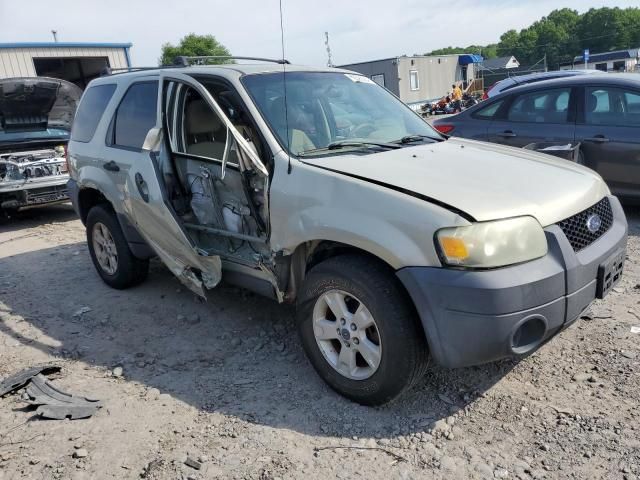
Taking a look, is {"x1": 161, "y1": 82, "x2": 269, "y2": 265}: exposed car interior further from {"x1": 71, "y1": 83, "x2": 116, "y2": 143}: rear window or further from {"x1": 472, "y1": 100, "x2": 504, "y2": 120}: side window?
{"x1": 472, "y1": 100, "x2": 504, "y2": 120}: side window

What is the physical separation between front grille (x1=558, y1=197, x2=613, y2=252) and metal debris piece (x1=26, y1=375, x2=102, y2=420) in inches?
112

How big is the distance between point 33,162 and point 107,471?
23.5 ft

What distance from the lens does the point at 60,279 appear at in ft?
18.7

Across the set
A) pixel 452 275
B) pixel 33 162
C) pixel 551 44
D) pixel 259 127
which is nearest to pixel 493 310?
pixel 452 275

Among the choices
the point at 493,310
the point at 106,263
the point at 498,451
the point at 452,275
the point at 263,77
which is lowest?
the point at 498,451

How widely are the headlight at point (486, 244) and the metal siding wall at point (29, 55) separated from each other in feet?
48.7

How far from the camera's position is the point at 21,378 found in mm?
3594

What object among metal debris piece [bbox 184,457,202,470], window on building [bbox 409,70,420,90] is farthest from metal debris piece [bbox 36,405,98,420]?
window on building [bbox 409,70,420,90]

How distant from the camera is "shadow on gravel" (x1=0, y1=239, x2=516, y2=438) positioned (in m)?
3.05

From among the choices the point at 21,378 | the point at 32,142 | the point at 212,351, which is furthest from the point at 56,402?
the point at 32,142

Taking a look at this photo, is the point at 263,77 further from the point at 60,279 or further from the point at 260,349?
the point at 60,279

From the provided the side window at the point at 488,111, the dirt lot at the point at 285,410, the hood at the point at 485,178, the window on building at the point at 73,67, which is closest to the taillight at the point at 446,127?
the side window at the point at 488,111

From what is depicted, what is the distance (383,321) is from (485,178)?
0.96 m

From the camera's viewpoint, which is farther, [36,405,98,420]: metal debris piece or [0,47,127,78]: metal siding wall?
[0,47,127,78]: metal siding wall
